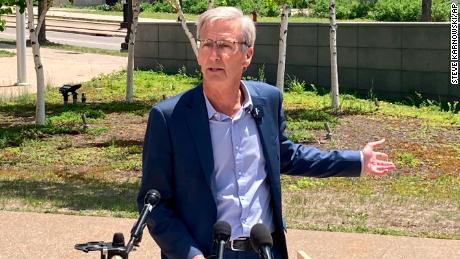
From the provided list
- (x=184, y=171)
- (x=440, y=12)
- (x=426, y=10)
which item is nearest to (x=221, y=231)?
(x=184, y=171)

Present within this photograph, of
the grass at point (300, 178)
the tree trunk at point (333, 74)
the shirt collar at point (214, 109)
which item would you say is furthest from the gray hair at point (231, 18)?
the tree trunk at point (333, 74)

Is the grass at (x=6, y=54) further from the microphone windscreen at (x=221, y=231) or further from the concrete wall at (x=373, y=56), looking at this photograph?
the microphone windscreen at (x=221, y=231)

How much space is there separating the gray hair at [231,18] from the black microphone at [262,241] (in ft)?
2.65

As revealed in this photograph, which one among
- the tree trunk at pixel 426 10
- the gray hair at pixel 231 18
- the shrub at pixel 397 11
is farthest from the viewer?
the shrub at pixel 397 11

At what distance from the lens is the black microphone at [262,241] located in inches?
137

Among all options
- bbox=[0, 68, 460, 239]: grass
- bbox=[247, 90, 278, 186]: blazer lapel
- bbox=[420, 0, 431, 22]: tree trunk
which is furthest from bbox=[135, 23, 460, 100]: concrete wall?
bbox=[247, 90, 278, 186]: blazer lapel

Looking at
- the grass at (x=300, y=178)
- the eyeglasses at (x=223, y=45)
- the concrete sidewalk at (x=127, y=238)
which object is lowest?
the grass at (x=300, y=178)

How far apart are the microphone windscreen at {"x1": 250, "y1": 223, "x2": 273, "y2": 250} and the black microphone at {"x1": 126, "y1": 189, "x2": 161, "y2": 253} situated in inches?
14.9

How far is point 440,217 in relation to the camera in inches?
380

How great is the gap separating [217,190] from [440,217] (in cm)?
599

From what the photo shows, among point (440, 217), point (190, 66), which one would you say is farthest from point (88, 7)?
point (440, 217)

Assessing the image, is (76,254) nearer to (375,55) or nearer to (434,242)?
(434,242)

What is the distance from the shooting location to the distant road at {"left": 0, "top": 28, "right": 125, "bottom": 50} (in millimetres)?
35531

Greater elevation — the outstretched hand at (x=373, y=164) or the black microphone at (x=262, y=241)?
the outstretched hand at (x=373, y=164)
